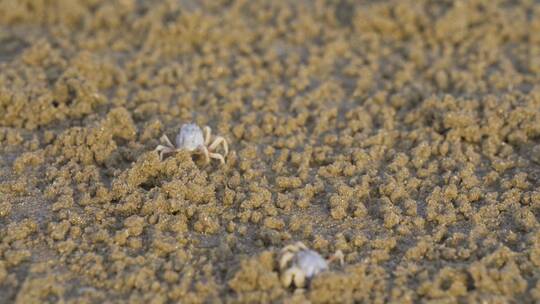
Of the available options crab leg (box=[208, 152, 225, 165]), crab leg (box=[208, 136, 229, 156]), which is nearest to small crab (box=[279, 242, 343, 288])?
crab leg (box=[208, 152, 225, 165])

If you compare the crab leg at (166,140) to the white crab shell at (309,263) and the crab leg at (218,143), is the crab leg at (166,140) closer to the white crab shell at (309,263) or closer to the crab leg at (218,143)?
the crab leg at (218,143)

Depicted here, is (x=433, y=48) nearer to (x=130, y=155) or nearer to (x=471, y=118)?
(x=471, y=118)

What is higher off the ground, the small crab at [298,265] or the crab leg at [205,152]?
the crab leg at [205,152]

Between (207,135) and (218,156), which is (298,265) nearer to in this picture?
(218,156)

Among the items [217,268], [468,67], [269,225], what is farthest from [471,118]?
[217,268]

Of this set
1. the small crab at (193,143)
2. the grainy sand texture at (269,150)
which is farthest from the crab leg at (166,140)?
the grainy sand texture at (269,150)

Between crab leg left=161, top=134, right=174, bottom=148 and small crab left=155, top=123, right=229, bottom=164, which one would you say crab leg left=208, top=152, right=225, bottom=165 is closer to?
small crab left=155, top=123, right=229, bottom=164

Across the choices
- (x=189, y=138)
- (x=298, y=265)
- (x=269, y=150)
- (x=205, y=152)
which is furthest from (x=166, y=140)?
(x=298, y=265)
